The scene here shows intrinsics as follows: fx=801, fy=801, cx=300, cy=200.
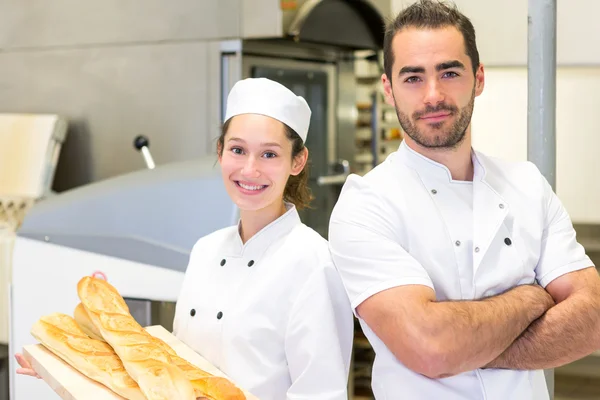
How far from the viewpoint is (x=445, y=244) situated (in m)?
1.47

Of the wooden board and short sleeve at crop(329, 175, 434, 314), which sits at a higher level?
short sleeve at crop(329, 175, 434, 314)

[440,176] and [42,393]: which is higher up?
[440,176]

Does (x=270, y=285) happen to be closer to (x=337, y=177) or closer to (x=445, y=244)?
(x=445, y=244)

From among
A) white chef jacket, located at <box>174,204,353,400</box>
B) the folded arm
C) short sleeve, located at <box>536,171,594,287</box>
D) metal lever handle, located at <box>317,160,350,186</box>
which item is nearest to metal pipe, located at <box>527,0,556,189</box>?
short sleeve, located at <box>536,171,594,287</box>

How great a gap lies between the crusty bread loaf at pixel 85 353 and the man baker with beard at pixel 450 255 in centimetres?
45

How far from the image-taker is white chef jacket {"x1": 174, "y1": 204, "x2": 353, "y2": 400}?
1542 millimetres

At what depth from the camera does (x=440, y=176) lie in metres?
1.53

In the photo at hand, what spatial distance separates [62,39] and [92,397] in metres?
2.88

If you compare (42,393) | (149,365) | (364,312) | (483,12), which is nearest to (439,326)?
(364,312)

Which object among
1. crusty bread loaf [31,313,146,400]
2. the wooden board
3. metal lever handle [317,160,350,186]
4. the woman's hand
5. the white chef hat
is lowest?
the woman's hand

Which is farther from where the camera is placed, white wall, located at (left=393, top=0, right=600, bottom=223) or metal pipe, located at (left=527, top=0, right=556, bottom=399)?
white wall, located at (left=393, top=0, right=600, bottom=223)

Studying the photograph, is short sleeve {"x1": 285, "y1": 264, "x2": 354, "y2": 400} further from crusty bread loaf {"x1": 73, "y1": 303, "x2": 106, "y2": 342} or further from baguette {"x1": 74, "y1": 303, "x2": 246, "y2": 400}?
crusty bread loaf {"x1": 73, "y1": 303, "x2": 106, "y2": 342}

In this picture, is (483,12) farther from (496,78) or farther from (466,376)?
(466,376)

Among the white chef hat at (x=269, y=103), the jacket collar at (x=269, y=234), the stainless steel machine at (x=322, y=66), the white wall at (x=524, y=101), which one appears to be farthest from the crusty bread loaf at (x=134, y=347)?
the stainless steel machine at (x=322, y=66)
